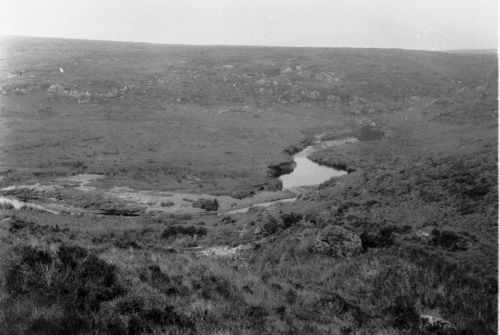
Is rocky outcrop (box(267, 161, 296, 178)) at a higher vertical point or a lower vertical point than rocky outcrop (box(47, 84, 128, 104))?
lower

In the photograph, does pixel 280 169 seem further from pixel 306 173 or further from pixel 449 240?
pixel 449 240

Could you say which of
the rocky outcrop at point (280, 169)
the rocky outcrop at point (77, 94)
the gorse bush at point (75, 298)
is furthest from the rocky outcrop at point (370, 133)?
the gorse bush at point (75, 298)

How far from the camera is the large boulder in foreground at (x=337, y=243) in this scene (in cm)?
1576

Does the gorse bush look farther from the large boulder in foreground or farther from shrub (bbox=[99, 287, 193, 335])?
the large boulder in foreground

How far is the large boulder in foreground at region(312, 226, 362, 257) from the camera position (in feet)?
51.7

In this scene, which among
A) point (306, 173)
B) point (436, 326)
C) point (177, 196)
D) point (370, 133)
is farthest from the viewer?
point (370, 133)

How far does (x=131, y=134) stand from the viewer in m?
64.6

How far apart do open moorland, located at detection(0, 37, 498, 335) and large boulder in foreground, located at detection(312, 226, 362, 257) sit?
0.21 feet

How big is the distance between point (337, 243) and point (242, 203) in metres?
19.6

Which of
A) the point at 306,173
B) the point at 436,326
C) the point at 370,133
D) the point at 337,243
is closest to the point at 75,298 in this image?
the point at 436,326

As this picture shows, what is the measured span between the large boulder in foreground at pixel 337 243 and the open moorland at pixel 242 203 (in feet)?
0.21

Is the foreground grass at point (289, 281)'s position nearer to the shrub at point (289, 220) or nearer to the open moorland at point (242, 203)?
the open moorland at point (242, 203)

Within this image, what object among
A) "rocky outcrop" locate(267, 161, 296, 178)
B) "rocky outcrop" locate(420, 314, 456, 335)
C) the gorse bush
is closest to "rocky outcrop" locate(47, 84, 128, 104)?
"rocky outcrop" locate(267, 161, 296, 178)

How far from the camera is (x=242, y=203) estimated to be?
116ft
